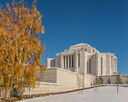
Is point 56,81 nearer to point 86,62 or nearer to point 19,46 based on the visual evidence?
point 19,46

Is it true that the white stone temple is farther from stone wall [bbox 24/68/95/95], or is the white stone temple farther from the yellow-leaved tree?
the yellow-leaved tree

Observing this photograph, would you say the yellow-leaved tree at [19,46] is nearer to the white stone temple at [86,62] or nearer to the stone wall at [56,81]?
the stone wall at [56,81]

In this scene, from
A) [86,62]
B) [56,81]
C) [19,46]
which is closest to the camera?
[19,46]

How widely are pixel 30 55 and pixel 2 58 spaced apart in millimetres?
3256

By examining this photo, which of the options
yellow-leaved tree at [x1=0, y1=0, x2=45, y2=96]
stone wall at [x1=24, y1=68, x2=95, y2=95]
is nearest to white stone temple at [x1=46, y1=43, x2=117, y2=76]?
stone wall at [x1=24, y1=68, x2=95, y2=95]

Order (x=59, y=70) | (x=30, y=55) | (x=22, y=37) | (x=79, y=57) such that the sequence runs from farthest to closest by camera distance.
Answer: (x=79, y=57)
(x=59, y=70)
(x=30, y=55)
(x=22, y=37)

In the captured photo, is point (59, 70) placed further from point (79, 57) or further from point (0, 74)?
point (79, 57)

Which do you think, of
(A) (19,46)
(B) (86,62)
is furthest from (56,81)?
(B) (86,62)

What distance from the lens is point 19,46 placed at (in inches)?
585

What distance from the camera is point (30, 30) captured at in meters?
16.7

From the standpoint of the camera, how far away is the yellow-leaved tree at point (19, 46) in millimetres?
14078

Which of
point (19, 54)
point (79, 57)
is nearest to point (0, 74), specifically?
point (19, 54)

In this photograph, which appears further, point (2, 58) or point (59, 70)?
point (59, 70)

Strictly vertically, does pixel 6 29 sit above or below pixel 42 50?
above
